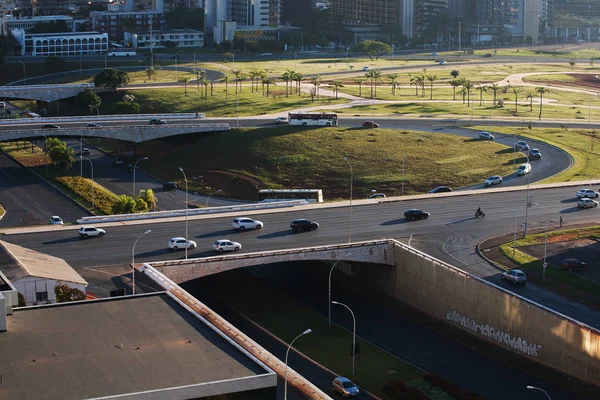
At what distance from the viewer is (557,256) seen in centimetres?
9831

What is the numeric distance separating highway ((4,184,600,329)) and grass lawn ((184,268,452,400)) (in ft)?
14.7

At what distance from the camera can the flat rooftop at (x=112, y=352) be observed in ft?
187

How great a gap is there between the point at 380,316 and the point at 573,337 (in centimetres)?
1986

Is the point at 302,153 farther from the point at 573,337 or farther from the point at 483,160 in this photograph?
the point at 573,337

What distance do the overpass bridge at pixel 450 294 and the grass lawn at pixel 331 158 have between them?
38.8 meters

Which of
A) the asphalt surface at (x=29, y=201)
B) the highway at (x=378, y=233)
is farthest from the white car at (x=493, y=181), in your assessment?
the asphalt surface at (x=29, y=201)

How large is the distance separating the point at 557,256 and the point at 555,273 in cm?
505

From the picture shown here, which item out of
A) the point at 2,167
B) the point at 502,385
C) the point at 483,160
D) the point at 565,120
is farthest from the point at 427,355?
the point at 565,120

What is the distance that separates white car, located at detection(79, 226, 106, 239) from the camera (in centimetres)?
9825

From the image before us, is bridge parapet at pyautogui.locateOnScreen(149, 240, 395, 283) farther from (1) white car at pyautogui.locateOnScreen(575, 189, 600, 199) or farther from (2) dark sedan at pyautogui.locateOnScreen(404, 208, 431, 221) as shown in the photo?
(1) white car at pyautogui.locateOnScreen(575, 189, 600, 199)

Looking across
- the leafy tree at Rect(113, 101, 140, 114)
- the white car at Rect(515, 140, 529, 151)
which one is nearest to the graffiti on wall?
the white car at Rect(515, 140, 529, 151)

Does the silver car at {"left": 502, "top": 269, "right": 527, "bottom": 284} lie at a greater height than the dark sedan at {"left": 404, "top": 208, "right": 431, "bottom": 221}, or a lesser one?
lesser

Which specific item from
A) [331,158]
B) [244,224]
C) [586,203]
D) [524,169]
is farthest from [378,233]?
[331,158]

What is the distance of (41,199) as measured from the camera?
13862 centimetres
